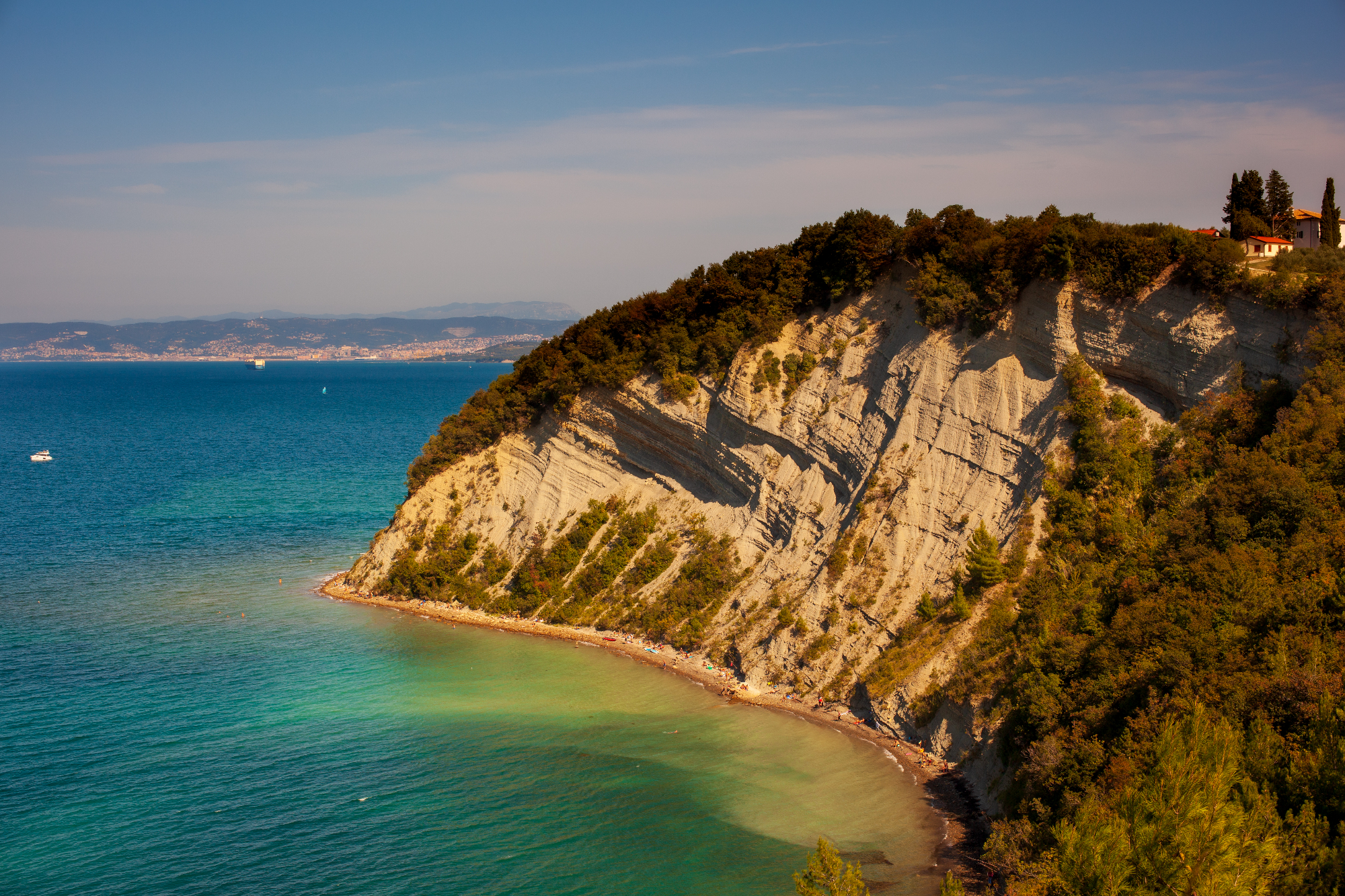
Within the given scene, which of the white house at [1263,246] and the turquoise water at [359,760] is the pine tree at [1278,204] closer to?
the white house at [1263,246]

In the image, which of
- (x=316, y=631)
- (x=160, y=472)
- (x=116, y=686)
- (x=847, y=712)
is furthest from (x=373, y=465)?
(x=847, y=712)

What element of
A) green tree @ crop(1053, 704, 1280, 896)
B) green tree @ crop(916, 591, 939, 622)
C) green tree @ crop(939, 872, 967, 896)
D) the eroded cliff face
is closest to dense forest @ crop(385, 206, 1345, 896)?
green tree @ crop(1053, 704, 1280, 896)

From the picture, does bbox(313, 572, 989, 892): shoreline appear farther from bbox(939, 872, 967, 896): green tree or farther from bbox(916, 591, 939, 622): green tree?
bbox(939, 872, 967, 896): green tree

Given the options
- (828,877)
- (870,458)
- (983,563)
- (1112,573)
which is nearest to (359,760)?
(828,877)

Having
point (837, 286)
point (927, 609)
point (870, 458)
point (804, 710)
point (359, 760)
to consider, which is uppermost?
point (837, 286)

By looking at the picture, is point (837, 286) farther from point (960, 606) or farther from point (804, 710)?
point (804, 710)

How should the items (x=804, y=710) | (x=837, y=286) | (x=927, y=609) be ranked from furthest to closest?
1. (x=837, y=286)
2. (x=804, y=710)
3. (x=927, y=609)
